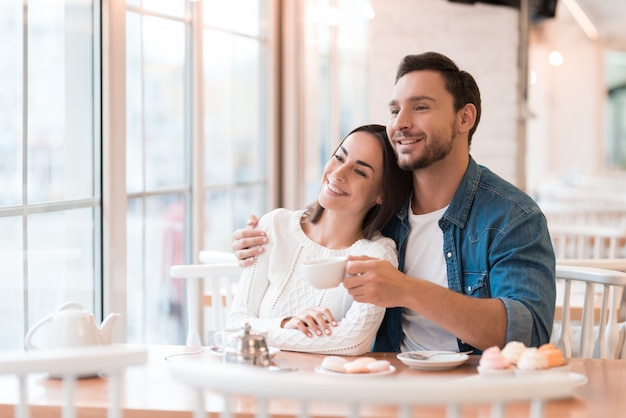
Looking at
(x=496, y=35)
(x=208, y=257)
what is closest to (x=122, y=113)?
(x=208, y=257)

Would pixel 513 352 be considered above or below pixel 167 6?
below

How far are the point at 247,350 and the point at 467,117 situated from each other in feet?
3.05

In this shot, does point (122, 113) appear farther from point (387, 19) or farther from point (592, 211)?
point (592, 211)

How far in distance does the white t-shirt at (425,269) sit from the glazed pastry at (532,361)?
1.59 ft

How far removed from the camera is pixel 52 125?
257cm

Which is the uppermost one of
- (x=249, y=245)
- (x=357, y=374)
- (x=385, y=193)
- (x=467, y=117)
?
(x=467, y=117)

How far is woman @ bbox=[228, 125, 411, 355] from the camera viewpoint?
2.20 meters

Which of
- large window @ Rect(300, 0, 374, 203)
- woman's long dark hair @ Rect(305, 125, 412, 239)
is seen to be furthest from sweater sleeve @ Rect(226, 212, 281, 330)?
large window @ Rect(300, 0, 374, 203)

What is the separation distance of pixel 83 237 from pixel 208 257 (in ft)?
1.26

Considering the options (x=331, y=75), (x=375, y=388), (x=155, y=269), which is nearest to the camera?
(x=375, y=388)

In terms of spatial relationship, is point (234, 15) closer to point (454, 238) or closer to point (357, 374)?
point (454, 238)

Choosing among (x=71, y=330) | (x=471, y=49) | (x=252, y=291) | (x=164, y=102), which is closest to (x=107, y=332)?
(x=71, y=330)

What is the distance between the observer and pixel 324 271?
1759 mm

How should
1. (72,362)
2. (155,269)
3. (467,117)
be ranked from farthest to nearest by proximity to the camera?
(155,269)
(467,117)
(72,362)
